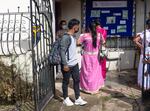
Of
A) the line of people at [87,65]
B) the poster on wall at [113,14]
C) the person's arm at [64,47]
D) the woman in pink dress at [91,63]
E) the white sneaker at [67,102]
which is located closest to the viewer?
the person's arm at [64,47]

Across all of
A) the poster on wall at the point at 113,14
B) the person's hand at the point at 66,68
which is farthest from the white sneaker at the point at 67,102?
the poster on wall at the point at 113,14

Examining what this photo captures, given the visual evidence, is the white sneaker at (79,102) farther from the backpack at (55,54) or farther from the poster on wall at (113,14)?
the poster on wall at (113,14)

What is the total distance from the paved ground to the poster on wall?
1580mm

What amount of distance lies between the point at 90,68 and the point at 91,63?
0.12 metres

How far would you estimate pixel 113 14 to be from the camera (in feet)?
34.5

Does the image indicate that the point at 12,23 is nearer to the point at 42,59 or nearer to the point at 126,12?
the point at 42,59

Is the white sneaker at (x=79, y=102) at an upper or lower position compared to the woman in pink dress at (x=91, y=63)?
lower

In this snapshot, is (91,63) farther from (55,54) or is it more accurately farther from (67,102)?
(55,54)

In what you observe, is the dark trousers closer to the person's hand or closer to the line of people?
the line of people

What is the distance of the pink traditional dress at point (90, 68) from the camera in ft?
27.1

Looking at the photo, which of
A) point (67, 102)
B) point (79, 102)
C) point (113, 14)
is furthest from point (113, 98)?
point (113, 14)

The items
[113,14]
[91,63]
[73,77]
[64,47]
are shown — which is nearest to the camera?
[64,47]

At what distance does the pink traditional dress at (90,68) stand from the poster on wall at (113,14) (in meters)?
2.30

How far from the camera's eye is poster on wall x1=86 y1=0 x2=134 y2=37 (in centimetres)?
1047
